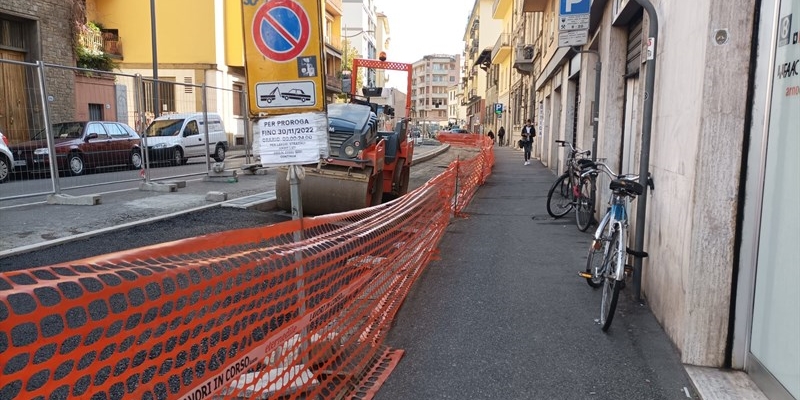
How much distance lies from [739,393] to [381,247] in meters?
2.67

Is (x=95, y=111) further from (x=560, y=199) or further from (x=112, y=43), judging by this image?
(x=560, y=199)

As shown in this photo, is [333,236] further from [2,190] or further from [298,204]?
[2,190]

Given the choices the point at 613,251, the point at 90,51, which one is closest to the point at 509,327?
the point at 613,251

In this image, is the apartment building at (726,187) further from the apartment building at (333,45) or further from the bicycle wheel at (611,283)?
the apartment building at (333,45)

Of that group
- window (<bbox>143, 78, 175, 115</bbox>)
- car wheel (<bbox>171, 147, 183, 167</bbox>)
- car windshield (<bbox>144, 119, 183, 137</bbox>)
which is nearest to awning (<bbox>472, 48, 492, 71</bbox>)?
car windshield (<bbox>144, 119, 183, 137</bbox>)

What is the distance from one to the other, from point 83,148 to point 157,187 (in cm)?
164

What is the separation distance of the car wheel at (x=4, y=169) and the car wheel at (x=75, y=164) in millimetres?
862

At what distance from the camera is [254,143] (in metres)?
3.59

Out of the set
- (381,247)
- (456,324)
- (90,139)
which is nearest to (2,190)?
(90,139)

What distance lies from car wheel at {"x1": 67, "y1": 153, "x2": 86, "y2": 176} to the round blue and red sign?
24.8 ft

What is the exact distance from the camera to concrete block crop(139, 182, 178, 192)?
35.0ft

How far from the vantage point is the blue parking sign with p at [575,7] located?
25.8ft

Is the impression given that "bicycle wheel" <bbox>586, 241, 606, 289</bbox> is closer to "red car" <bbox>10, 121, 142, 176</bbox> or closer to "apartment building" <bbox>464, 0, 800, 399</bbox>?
"apartment building" <bbox>464, 0, 800, 399</bbox>

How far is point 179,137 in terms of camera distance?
1409 centimetres
